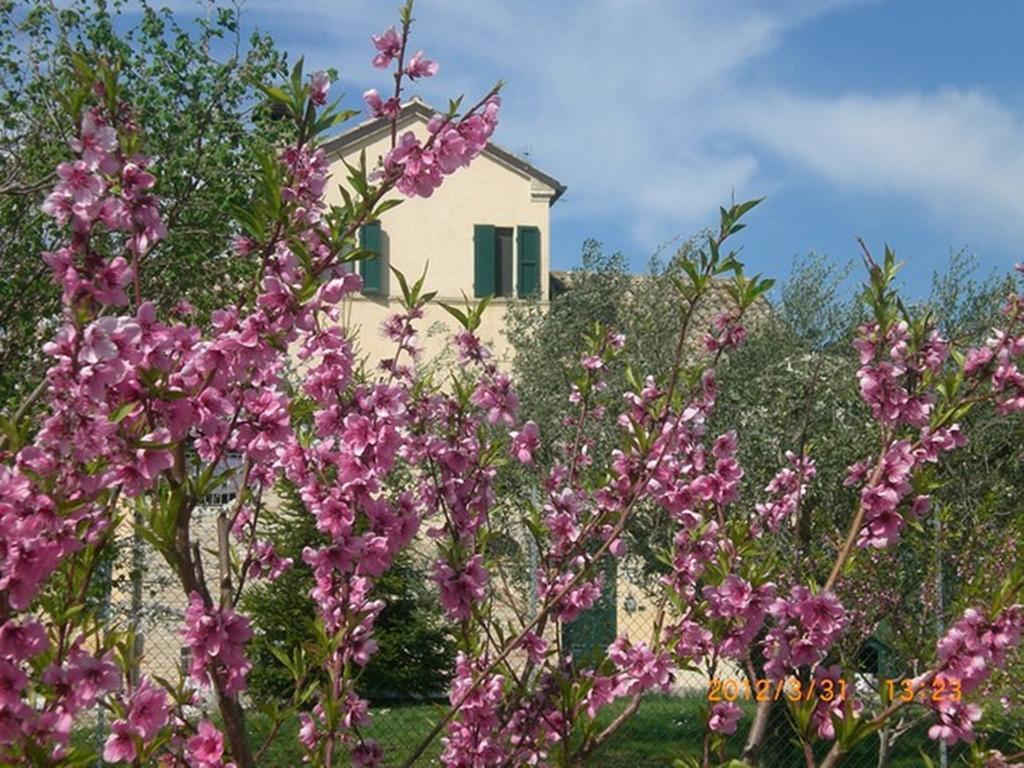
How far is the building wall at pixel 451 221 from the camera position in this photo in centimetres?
2077

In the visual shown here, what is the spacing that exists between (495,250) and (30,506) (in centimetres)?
1912

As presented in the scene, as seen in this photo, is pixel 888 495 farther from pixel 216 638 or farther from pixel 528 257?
pixel 528 257

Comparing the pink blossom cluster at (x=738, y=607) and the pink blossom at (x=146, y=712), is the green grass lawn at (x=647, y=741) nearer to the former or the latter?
the pink blossom cluster at (x=738, y=607)

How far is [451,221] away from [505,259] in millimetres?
1145

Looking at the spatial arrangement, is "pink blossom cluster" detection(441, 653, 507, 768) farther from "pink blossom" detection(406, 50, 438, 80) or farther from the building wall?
the building wall

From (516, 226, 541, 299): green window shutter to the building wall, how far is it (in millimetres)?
105

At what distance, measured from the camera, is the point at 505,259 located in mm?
21109

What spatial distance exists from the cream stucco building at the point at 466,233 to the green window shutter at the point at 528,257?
0.06ft

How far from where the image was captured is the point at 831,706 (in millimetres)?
3059

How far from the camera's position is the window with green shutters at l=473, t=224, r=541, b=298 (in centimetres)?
2070

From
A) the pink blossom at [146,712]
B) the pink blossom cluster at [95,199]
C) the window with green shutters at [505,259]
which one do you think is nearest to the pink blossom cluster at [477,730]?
the pink blossom at [146,712]

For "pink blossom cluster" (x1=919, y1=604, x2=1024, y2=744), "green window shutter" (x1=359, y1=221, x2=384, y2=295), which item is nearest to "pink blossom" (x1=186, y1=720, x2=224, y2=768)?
"pink blossom cluster" (x1=919, y1=604, x2=1024, y2=744)
